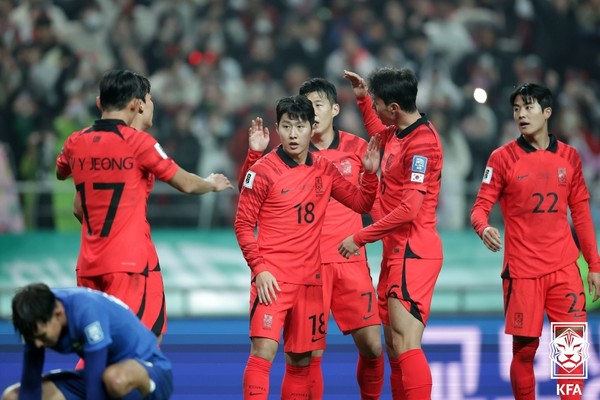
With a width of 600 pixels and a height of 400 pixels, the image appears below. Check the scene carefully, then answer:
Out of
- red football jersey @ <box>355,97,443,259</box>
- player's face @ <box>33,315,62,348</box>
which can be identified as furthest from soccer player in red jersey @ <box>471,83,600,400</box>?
player's face @ <box>33,315,62,348</box>

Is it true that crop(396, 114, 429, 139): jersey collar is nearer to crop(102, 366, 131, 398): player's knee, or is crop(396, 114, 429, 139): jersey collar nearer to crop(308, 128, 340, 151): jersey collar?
crop(308, 128, 340, 151): jersey collar

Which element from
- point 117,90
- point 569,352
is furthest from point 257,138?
point 569,352

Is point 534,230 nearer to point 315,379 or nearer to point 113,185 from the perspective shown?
point 315,379

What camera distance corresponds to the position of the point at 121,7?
10922 mm

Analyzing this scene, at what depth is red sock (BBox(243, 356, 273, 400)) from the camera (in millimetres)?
4965

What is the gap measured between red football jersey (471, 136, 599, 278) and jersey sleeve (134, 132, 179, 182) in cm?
175

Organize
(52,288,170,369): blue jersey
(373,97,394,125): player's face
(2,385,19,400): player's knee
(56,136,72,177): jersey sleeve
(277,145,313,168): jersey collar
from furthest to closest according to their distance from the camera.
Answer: (373,97,394,125): player's face
(277,145,313,168): jersey collar
(56,136,72,177): jersey sleeve
(2,385,19,400): player's knee
(52,288,170,369): blue jersey

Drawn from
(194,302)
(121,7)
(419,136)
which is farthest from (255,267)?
(121,7)

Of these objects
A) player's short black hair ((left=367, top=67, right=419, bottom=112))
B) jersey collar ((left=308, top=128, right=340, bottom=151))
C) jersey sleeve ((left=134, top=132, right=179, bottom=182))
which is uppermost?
player's short black hair ((left=367, top=67, right=419, bottom=112))

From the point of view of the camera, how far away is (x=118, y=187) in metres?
4.78

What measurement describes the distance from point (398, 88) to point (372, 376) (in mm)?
1591

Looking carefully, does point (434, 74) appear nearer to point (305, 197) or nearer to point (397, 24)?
point (397, 24)

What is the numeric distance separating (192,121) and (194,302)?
2547 mm

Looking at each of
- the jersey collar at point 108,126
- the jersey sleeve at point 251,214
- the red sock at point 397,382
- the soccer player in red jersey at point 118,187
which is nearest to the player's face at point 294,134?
the jersey sleeve at point 251,214
